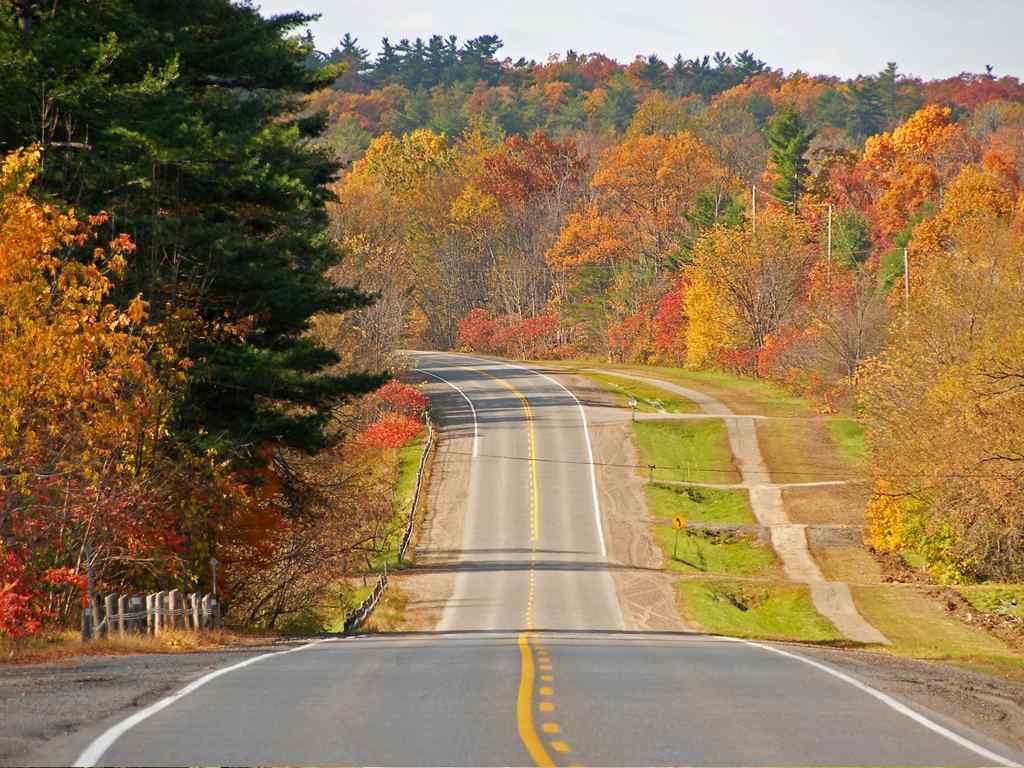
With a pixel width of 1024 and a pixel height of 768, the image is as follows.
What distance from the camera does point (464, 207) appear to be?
136 metres

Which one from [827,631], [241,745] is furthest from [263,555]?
[241,745]

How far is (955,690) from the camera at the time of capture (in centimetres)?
1700

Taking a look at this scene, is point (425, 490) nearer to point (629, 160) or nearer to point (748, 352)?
point (748, 352)

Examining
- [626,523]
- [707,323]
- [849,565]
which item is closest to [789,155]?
[707,323]

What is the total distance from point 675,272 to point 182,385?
324 ft

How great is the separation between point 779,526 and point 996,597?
16.9 meters

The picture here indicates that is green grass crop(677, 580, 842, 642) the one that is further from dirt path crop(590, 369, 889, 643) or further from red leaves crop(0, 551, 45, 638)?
red leaves crop(0, 551, 45, 638)

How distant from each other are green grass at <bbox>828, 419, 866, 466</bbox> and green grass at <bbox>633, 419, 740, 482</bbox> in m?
6.50

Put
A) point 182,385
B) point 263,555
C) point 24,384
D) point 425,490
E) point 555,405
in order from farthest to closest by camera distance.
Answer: point 555,405 < point 425,490 < point 263,555 < point 182,385 < point 24,384

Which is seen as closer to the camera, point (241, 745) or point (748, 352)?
point (241, 745)

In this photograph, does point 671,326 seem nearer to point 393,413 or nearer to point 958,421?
point 393,413

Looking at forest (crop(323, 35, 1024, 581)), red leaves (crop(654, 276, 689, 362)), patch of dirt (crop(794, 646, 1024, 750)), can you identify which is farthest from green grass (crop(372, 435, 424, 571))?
red leaves (crop(654, 276, 689, 362))

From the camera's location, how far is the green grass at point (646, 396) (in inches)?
3563

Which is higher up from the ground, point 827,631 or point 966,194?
point 966,194
